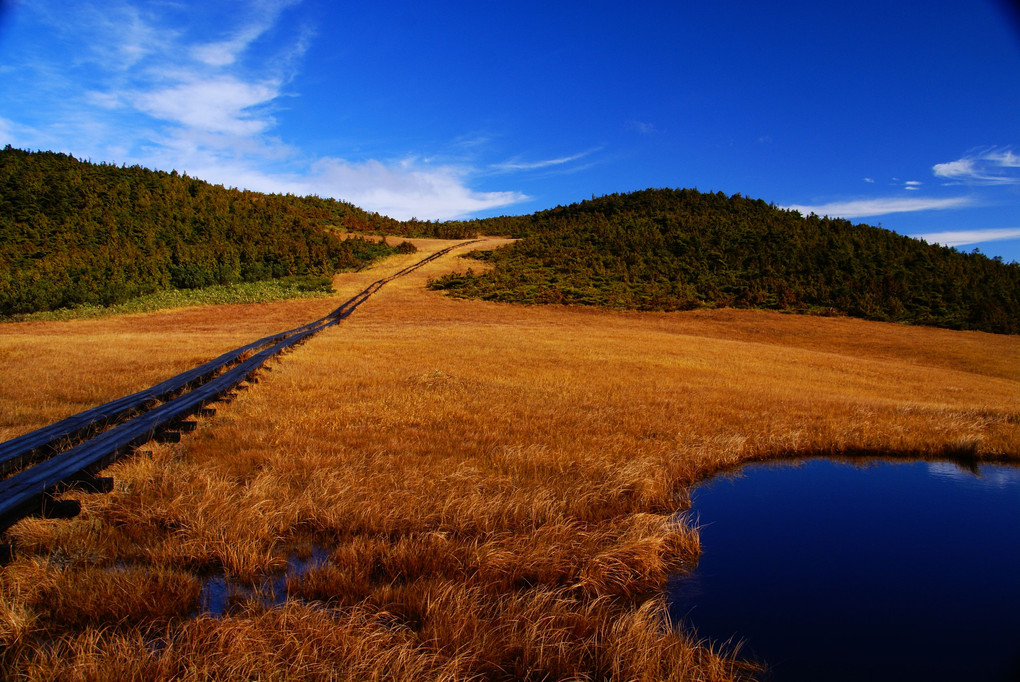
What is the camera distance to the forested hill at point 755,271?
36.4 m

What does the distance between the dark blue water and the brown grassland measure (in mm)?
402

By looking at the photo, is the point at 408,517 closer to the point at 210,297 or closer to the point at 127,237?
the point at 210,297

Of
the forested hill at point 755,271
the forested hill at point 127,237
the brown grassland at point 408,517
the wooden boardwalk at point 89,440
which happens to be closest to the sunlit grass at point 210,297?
the forested hill at point 127,237

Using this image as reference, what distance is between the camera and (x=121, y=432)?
6.46 m

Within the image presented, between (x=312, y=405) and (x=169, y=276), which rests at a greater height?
(x=169, y=276)

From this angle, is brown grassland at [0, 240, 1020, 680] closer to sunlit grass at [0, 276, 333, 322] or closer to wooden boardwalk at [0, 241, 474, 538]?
wooden boardwalk at [0, 241, 474, 538]

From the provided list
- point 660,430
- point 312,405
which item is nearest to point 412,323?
point 312,405

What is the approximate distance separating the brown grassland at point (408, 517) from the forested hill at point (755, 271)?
25.2 metres

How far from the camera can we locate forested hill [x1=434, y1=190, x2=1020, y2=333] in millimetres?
36375

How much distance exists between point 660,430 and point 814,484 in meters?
2.31

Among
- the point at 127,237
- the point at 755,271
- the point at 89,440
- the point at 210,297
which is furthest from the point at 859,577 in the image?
the point at 127,237

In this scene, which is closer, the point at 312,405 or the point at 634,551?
the point at 634,551

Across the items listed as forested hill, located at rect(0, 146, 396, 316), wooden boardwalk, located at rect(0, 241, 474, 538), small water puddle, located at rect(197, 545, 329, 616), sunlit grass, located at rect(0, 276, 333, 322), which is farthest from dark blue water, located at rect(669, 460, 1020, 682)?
forested hill, located at rect(0, 146, 396, 316)

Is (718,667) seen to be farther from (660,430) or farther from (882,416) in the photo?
(882,416)
